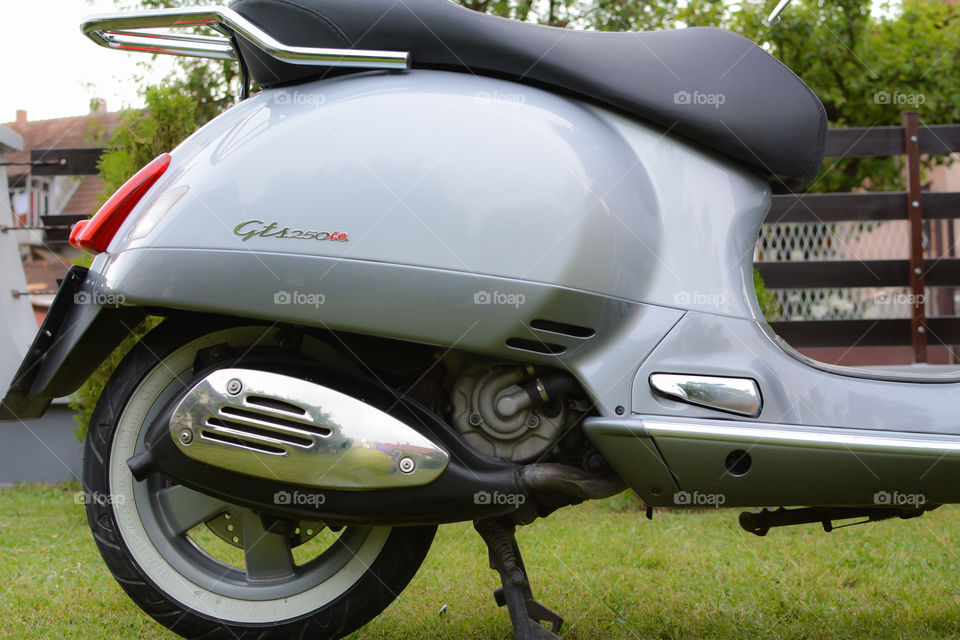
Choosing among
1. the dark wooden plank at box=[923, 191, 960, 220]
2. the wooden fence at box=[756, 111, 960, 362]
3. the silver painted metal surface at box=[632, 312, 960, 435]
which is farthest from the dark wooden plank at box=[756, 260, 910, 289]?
the silver painted metal surface at box=[632, 312, 960, 435]

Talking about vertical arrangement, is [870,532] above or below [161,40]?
below

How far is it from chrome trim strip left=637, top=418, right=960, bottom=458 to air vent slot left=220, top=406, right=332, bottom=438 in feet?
1.93

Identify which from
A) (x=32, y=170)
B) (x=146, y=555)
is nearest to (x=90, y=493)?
(x=146, y=555)

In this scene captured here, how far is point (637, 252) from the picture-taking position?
1670 mm

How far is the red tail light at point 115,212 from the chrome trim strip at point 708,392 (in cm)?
111

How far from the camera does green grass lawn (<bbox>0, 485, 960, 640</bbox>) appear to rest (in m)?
2.24

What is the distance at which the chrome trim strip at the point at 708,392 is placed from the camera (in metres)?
1.62

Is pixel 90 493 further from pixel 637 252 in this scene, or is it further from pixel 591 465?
pixel 637 252

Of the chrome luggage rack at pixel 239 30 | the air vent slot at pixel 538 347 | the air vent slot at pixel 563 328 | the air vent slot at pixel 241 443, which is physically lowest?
the air vent slot at pixel 241 443

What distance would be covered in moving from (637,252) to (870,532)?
233 centimetres

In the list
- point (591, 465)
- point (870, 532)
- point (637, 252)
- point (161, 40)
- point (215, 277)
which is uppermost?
point (161, 40)

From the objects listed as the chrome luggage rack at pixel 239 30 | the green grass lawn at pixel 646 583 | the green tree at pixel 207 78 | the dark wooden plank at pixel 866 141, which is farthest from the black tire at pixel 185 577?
the green tree at pixel 207 78

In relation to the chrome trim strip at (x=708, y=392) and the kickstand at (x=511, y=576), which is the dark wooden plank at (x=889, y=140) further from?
the kickstand at (x=511, y=576)

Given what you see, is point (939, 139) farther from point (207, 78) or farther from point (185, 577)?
point (207, 78)
